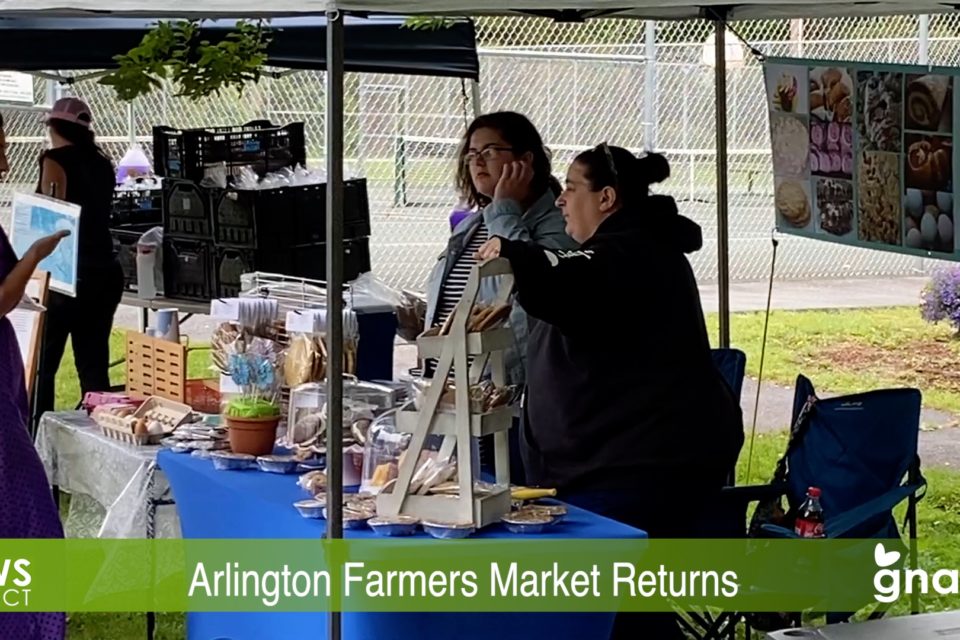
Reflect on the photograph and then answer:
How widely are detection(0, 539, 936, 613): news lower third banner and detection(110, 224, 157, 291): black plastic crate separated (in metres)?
2.37

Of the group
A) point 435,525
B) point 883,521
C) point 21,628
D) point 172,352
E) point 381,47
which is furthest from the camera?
point 381,47

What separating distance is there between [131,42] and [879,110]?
3231 mm

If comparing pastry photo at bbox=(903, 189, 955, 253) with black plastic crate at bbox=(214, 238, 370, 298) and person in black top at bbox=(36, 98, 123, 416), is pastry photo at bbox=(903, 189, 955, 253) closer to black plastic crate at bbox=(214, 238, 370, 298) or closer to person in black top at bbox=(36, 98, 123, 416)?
black plastic crate at bbox=(214, 238, 370, 298)

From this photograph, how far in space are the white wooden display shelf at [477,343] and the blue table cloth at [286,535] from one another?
36 cm

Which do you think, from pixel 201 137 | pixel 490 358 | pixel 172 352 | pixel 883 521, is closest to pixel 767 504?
pixel 883 521

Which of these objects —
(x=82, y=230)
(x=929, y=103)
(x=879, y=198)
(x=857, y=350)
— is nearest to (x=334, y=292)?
(x=929, y=103)

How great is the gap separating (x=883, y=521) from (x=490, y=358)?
140 centimetres

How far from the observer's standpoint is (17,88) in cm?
878

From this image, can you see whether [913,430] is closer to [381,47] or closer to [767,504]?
[767,504]

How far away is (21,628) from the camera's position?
357 centimetres

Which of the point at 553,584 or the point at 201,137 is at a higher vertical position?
the point at 201,137

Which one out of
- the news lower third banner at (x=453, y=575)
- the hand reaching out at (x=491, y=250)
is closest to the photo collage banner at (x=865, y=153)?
the news lower third banner at (x=453, y=575)

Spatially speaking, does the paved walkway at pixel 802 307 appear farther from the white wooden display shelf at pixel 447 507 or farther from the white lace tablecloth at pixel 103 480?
the white wooden display shelf at pixel 447 507

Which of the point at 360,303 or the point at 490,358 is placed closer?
the point at 490,358
